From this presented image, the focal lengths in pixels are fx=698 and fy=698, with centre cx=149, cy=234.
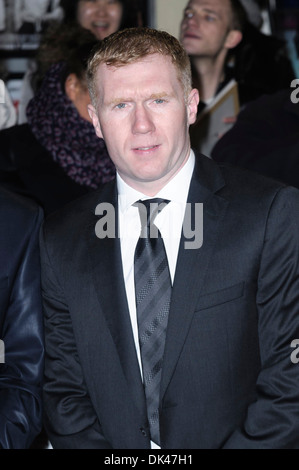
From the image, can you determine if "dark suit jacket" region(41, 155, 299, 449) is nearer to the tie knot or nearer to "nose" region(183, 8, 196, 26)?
the tie knot

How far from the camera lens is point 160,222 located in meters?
1.86

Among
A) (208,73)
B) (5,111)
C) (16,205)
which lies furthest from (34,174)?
(208,73)

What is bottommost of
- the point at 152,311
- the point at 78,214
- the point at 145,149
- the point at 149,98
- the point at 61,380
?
the point at 61,380

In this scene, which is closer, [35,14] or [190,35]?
[190,35]

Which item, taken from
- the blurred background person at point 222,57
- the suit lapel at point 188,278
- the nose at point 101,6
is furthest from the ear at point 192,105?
the nose at point 101,6

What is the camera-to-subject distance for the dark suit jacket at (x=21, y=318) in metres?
1.90

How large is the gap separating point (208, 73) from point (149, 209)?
2096 millimetres

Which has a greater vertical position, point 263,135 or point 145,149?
point 145,149

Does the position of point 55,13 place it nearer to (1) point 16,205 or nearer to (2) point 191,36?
(2) point 191,36

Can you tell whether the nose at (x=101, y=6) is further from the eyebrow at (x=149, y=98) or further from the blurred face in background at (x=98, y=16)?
the eyebrow at (x=149, y=98)

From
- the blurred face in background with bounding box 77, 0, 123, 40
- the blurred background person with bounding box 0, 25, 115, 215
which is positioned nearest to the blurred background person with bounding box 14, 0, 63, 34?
the blurred face in background with bounding box 77, 0, 123, 40

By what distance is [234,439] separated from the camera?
5.68 ft
